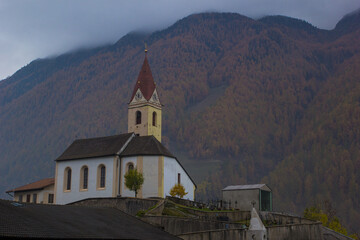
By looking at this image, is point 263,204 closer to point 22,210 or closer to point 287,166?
point 22,210

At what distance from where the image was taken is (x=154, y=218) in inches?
1699

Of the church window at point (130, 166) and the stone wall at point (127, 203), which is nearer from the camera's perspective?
the stone wall at point (127, 203)

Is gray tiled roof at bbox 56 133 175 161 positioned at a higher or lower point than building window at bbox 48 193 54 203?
higher

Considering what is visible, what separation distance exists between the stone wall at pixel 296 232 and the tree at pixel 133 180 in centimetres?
2246

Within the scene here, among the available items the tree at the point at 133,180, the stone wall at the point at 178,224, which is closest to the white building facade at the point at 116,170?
the tree at the point at 133,180

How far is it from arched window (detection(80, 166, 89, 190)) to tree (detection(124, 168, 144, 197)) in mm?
8336

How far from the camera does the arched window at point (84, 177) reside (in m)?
68.1

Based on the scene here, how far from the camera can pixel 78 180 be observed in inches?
2687

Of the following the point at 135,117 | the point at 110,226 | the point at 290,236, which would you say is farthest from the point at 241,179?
the point at 110,226

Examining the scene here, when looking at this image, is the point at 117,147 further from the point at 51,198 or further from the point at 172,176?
the point at 51,198

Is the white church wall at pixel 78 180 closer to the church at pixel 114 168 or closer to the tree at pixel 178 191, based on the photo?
the church at pixel 114 168

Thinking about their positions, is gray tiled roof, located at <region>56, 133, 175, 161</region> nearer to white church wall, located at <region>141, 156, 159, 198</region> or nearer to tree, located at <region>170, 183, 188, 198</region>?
white church wall, located at <region>141, 156, 159, 198</region>

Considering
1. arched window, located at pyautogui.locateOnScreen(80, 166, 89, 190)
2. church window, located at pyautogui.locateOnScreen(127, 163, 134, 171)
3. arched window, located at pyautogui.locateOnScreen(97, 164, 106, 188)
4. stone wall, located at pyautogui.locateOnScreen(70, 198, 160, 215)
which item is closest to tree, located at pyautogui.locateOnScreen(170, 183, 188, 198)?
church window, located at pyautogui.locateOnScreen(127, 163, 134, 171)

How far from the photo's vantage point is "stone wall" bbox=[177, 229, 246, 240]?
120ft
